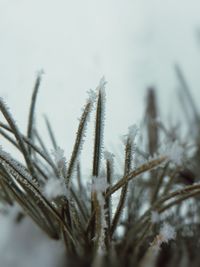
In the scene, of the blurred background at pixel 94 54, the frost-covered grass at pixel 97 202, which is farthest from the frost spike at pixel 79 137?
the blurred background at pixel 94 54

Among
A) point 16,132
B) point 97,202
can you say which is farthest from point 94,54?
point 97,202

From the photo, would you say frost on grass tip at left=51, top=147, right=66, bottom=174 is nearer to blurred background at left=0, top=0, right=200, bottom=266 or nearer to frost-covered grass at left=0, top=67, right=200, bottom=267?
frost-covered grass at left=0, top=67, right=200, bottom=267

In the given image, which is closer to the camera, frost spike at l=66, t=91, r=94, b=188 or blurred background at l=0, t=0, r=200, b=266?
frost spike at l=66, t=91, r=94, b=188

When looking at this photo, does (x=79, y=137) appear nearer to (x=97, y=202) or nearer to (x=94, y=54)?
(x=97, y=202)

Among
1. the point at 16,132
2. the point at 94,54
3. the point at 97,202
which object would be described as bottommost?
the point at 97,202

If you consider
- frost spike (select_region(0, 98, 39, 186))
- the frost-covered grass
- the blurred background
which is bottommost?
the frost-covered grass

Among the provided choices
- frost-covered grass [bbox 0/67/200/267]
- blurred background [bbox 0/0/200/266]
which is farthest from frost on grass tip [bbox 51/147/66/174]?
blurred background [bbox 0/0/200/266]
